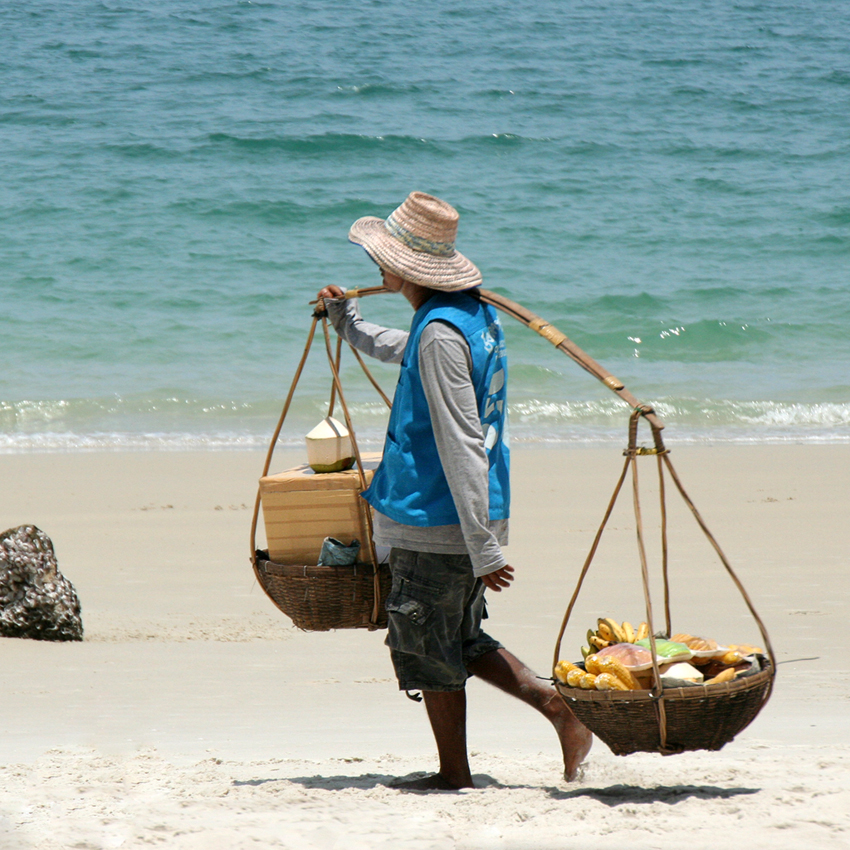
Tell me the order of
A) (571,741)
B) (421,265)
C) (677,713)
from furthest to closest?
(571,741) → (421,265) → (677,713)

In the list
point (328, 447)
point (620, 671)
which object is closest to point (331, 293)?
point (328, 447)

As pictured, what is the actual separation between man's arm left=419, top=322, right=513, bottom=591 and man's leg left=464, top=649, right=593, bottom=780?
38 cm

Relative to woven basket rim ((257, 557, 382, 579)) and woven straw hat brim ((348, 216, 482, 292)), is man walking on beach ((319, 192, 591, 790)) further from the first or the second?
woven basket rim ((257, 557, 382, 579))

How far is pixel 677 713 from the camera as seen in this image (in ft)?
8.39

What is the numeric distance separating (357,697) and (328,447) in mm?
1152

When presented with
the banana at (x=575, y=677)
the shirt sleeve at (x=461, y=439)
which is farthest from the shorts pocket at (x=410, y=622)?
the banana at (x=575, y=677)

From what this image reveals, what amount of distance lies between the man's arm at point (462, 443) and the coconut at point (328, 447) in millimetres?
656

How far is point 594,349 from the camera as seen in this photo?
12.1 m

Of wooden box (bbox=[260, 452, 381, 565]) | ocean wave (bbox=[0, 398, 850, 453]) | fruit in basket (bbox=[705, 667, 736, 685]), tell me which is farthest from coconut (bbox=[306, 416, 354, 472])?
ocean wave (bbox=[0, 398, 850, 453])

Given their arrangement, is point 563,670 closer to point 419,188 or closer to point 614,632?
point 614,632

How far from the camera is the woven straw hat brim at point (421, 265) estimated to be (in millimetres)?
2771

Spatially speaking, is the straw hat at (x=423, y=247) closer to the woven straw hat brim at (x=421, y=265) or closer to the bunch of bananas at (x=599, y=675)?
the woven straw hat brim at (x=421, y=265)

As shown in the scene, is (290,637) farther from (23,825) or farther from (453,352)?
(453,352)

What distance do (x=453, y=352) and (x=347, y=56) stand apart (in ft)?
59.6
